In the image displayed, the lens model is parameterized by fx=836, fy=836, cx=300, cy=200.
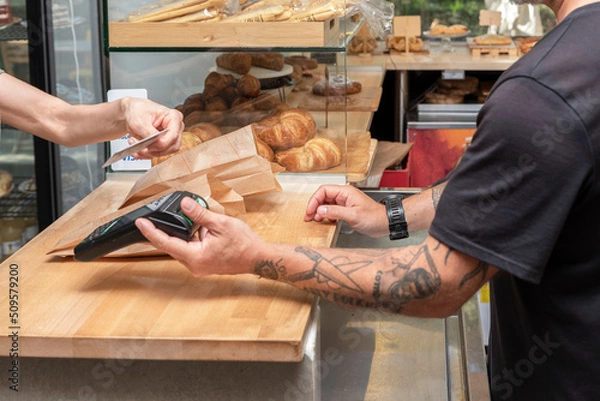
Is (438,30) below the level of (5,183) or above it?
above

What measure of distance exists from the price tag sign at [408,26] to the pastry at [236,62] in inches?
112

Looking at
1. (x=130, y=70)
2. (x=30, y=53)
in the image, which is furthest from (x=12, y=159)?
(x=130, y=70)

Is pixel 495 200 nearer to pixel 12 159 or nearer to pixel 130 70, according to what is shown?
pixel 130 70

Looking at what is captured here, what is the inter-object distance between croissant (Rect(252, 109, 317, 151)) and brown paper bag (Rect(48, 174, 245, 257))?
0.42 metres

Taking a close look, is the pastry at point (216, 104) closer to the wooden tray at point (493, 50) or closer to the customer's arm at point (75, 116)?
the customer's arm at point (75, 116)

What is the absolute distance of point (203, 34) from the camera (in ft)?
6.33

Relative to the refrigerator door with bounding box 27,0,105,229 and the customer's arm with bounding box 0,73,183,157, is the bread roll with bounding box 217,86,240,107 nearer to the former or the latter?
the customer's arm with bounding box 0,73,183,157

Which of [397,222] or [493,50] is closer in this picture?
[397,222]

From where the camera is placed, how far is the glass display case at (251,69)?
1.92 m

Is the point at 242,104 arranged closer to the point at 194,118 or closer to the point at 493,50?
the point at 194,118

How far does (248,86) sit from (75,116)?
1.56ft

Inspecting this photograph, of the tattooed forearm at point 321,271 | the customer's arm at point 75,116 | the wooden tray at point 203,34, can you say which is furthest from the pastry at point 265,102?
the tattooed forearm at point 321,271

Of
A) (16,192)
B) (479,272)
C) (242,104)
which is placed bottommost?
(16,192)

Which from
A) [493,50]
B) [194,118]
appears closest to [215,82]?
[194,118]
